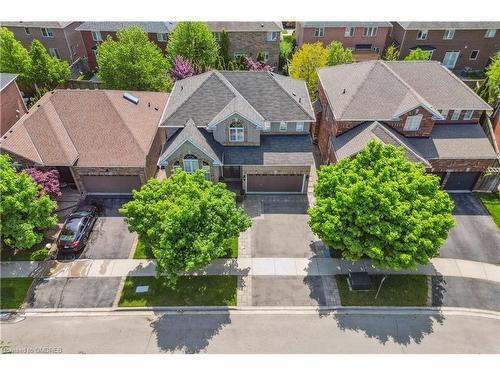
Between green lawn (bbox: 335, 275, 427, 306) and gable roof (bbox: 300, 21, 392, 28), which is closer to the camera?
green lawn (bbox: 335, 275, 427, 306)

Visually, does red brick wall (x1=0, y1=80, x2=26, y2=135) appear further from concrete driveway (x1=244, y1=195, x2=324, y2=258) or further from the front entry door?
the front entry door

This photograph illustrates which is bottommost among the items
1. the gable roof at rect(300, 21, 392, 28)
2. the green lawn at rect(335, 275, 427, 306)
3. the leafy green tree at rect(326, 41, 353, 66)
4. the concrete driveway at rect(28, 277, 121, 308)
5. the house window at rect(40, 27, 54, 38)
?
the concrete driveway at rect(28, 277, 121, 308)

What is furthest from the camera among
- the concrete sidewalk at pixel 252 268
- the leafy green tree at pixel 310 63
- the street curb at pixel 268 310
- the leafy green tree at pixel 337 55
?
the leafy green tree at pixel 337 55

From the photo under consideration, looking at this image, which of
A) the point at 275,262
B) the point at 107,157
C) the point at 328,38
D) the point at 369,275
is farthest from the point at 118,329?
the point at 328,38

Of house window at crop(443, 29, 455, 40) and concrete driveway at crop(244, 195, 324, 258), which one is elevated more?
house window at crop(443, 29, 455, 40)

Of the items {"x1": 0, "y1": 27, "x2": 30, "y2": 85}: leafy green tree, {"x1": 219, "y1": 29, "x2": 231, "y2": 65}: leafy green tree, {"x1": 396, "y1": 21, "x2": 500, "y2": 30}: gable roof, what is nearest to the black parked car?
{"x1": 0, "y1": 27, "x2": 30, "y2": 85}: leafy green tree

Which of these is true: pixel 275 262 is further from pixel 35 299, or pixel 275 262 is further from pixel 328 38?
pixel 328 38

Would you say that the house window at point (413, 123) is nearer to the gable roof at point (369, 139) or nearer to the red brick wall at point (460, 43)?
the gable roof at point (369, 139)

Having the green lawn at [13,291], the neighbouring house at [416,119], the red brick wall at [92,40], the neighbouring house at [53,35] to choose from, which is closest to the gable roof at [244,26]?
the red brick wall at [92,40]
